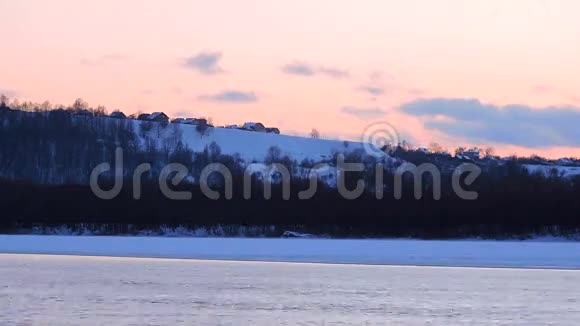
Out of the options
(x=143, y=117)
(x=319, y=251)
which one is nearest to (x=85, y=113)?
(x=143, y=117)

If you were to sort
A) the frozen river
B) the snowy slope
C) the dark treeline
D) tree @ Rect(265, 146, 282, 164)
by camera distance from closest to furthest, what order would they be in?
1. the frozen river
2. the dark treeline
3. tree @ Rect(265, 146, 282, 164)
4. the snowy slope

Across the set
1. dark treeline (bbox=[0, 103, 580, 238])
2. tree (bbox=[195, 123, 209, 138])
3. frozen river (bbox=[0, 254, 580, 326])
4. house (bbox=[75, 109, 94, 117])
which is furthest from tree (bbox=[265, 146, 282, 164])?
A: frozen river (bbox=[0, 254, 580, 326])

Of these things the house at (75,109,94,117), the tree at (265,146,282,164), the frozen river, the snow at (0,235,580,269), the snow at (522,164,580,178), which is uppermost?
the house at (75,109,94,117)

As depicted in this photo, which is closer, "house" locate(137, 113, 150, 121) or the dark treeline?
the dark treeline

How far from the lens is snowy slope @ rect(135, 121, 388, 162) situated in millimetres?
135387

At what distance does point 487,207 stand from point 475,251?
18204mm

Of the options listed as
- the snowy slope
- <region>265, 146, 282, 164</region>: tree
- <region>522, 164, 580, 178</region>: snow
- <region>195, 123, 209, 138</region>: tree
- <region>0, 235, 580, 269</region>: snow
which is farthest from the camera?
<region>195, 123, 209, 138</region>: tree

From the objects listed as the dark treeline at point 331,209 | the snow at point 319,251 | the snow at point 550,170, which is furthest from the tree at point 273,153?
the snow at point 319,251

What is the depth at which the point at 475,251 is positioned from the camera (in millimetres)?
35125

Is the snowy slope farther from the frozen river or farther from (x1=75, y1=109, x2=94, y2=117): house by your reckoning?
the frozen river

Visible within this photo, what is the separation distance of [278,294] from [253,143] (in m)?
127

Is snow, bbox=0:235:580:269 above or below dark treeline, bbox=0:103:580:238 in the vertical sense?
below

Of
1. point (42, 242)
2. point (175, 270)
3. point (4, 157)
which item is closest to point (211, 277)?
point (175, 270)

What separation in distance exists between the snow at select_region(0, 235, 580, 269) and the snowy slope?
9122 cm
